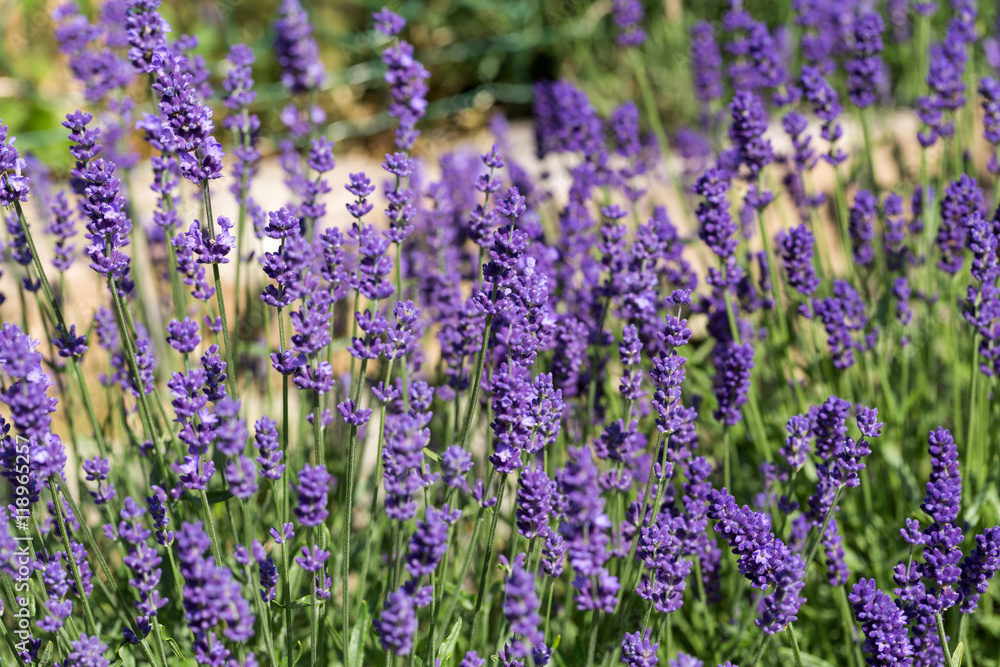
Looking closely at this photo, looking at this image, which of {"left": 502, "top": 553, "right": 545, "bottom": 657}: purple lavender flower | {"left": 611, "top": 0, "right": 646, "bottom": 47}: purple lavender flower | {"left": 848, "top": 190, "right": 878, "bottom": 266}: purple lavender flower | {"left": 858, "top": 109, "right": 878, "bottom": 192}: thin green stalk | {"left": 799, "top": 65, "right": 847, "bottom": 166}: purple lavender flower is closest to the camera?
{"left": 502, "top": 553, "right": 545, "bottom": 657}: purple lavender flower

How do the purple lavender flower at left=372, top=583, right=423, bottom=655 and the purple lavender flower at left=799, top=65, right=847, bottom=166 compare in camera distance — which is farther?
the purple lavender flower at left=799, top=65, right=847, bottom=166

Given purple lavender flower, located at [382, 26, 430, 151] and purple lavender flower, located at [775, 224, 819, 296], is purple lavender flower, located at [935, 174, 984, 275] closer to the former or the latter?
purple lavender flower, located at [775, 224, 819, 296]

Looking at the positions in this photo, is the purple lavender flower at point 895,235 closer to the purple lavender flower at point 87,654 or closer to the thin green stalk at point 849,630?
the thin green stalk at point 849,630

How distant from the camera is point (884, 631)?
1795 mm

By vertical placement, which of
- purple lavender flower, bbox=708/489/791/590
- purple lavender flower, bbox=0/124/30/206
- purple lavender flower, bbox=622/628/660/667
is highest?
purple lavender flower, bbox=0/124/30/206

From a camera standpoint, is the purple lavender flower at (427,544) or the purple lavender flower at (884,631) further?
the purple lavender flower at (884,631)

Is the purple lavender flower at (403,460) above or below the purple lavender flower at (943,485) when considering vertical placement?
above

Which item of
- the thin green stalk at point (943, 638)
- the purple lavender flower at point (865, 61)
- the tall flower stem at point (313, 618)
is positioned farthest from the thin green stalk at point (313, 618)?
the purple lavender flower at point (865, 61)

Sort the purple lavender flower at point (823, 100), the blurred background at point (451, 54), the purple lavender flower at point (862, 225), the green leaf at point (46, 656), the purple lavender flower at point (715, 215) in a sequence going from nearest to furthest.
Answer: the green leaf at point (46, 656) < the purple lavender flower at point (715, 215) < the purple lavender flower at point (823, 100) < the purple lavender flower at point (862, 225) < the blurred background at point (451, 54)

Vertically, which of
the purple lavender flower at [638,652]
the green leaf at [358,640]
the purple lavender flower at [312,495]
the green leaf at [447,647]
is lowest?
the green leaf at [358,640]

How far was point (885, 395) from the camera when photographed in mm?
2885

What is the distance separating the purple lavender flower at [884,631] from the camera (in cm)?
176

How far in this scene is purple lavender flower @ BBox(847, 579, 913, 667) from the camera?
1.76 meters

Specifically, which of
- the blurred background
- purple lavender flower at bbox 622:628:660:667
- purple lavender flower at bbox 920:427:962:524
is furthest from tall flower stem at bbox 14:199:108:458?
the blurred background
